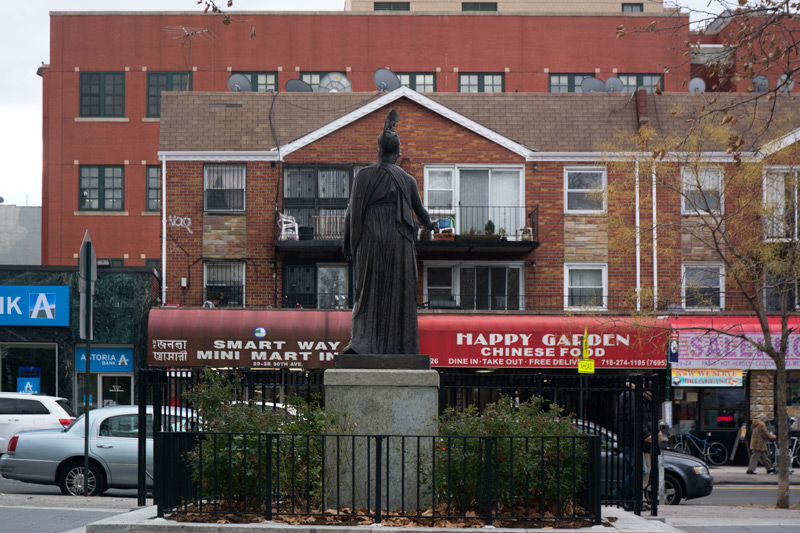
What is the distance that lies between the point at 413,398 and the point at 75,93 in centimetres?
3564

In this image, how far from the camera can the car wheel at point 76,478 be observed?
51.8 ft

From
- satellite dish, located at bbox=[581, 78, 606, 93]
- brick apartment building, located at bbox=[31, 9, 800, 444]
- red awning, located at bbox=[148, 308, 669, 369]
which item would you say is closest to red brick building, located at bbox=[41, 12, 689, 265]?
satellite dish, located at bbox=[581, 78, 606, 93]

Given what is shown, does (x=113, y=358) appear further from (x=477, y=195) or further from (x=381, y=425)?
(x=381, y=425)

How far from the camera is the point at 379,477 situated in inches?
335

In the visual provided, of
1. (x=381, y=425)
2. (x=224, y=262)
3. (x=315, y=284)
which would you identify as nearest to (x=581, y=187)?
(x=315, y=284)

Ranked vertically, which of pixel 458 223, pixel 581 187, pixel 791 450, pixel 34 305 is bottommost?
pixel 791 450

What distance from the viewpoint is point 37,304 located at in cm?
2853

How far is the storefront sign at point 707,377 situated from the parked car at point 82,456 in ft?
54.6

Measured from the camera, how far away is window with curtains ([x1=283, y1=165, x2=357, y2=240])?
2894 cm

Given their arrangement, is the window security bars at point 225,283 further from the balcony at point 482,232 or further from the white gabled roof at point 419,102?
the balcony at point 482,232

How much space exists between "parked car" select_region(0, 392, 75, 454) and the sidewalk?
15.1 meters

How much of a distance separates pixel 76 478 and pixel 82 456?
38 cm

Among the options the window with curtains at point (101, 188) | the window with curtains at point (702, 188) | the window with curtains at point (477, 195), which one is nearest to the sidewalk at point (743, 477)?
the window with curtains at point (702, 188)

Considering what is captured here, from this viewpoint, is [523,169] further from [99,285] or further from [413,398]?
[413,398]
